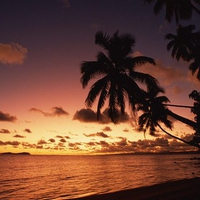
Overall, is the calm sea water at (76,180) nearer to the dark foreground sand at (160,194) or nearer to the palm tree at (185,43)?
the dark foreground sand at (160,194)

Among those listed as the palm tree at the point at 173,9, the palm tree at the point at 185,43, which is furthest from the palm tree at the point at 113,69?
the palm tree at the point at 185,43

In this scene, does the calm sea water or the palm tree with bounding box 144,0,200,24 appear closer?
the palm tree with bounding box 144,0,200,24

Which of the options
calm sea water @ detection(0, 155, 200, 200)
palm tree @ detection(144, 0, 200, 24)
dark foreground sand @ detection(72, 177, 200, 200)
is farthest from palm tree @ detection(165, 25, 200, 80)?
calm sea water @ detection(0, 155, 200, 200)

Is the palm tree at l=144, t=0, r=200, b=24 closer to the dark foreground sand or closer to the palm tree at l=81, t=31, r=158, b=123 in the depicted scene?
the palm tree at l=81, t=31, r=158, b=123

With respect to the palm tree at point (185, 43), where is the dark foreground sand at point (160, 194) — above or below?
below

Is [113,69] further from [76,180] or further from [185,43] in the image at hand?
[76,180]

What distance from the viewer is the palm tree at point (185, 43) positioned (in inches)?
706

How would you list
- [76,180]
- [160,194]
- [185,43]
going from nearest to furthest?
1. [160,194]
2. [185,43]
3. [76,180]

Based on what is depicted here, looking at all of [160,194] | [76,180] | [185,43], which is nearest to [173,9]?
[185,43]

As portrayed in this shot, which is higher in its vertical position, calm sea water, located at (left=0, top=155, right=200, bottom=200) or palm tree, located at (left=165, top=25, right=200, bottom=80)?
palm tree, located at (left=165, top=25, right=200, bottom=80)

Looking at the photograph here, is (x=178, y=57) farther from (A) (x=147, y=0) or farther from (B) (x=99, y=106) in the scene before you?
(B) (x=99, y=106)

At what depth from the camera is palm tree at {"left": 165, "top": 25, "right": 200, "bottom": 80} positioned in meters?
17.9

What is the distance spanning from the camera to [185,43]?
61.7ft

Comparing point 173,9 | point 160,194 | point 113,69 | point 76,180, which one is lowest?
point 76,180
